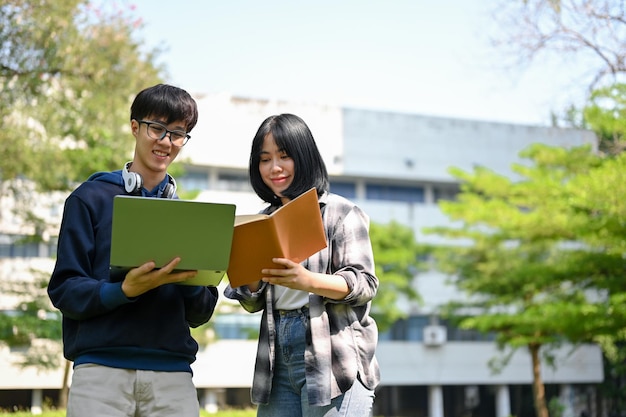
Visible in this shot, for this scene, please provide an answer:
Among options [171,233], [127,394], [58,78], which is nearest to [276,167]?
[171,233]

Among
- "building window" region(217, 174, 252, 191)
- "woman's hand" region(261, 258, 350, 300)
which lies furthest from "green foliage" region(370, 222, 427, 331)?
"woman's hand" region(261, 258, 350, 300)

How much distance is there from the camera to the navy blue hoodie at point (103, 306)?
2.05 m

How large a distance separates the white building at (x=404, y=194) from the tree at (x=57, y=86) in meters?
9.88

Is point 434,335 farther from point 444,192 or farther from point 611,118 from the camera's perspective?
point 611,118

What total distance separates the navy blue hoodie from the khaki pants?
0.08 ft

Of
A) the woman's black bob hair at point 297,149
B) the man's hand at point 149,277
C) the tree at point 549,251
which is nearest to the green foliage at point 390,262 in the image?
the tree at point 549,251

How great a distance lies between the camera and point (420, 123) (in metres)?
23.9

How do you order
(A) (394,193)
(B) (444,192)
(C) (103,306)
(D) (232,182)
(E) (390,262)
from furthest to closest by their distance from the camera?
(B) (444,192), (A) (394,193), (D) (232,182), (E) (390,262), (C) (103,306)

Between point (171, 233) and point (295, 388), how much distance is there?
2.34 feet

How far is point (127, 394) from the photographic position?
2.09 metres

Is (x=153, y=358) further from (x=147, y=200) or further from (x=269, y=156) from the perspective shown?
(x=269, y=156)

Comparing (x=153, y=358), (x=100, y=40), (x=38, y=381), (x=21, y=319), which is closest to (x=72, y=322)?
Result: (x=153, y=358)

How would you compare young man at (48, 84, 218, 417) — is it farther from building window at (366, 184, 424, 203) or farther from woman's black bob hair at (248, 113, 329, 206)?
building window at (366, 184, 424, 203)

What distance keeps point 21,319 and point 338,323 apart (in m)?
10.3
